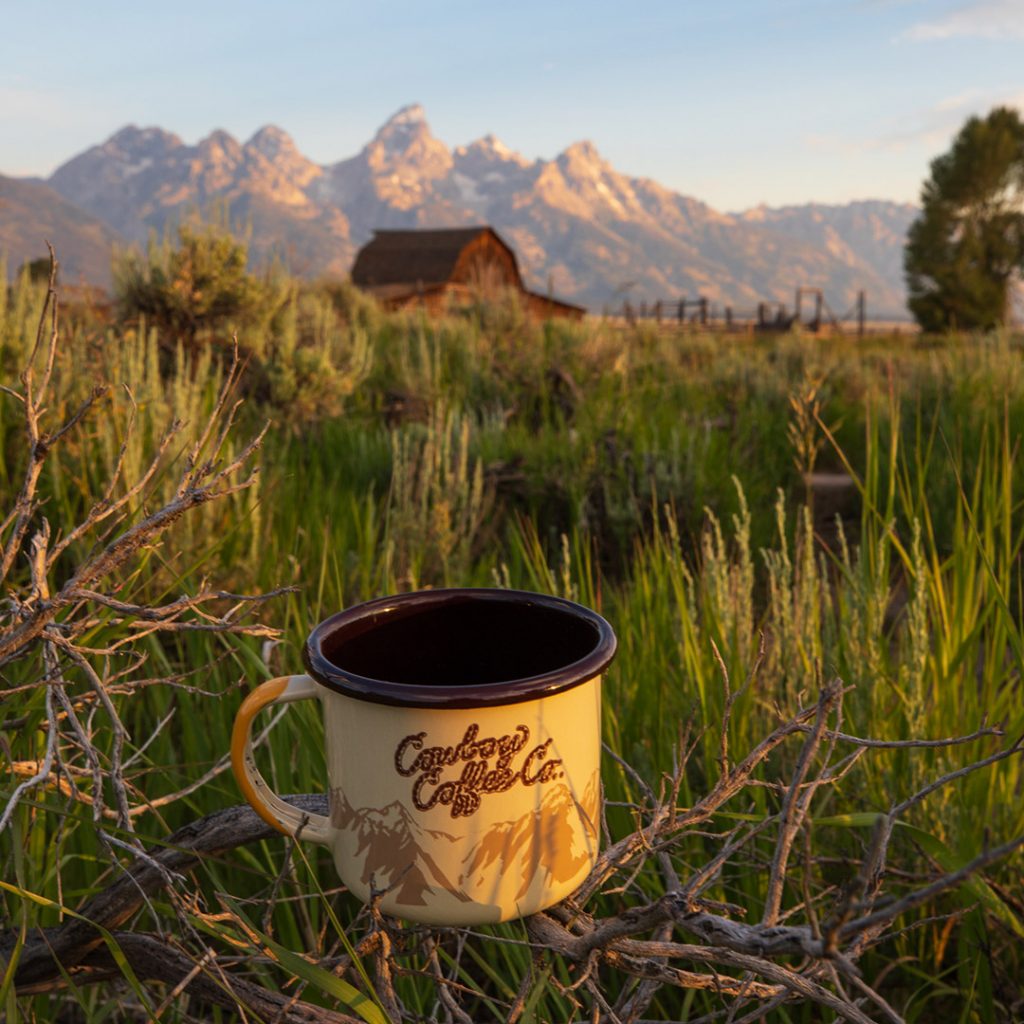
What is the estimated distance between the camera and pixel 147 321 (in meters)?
7.03

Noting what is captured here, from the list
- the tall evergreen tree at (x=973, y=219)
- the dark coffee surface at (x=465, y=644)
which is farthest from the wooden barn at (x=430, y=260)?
the dark coffee surface at (x=465, y=644)

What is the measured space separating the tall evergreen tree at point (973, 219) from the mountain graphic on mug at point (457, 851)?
46612mm

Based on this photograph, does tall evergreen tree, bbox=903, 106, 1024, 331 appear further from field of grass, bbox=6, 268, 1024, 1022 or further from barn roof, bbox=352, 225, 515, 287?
field of grass, bbox=6, 268, 1024, 1022

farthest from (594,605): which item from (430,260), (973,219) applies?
(973,219)

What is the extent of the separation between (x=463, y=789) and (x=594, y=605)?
5.21 ft

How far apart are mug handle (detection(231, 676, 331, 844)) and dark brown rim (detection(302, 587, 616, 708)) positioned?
0.13ft

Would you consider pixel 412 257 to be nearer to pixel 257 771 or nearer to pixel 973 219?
pixel 973 219

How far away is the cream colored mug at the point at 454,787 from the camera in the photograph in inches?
32.4

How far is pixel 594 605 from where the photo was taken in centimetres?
239

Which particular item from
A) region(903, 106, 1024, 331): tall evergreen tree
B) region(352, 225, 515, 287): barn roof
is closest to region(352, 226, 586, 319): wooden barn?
region(352, 225, 515, 287): barn roof

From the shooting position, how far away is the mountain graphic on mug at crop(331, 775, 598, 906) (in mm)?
841

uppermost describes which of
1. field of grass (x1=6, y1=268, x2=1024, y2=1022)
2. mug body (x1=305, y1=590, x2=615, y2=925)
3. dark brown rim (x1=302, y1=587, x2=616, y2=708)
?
dark brown rim (x1=302, y1=587, x2=616, y2=708)

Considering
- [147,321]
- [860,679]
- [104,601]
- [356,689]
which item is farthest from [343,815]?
[147,321]

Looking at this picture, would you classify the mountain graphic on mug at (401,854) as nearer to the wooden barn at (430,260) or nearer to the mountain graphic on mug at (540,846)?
the mountain graphic on mug at (540,846)
